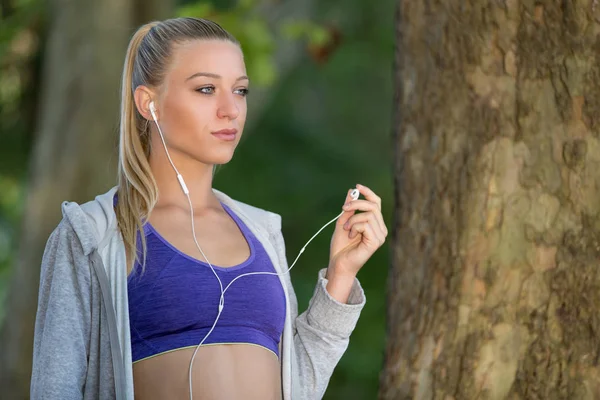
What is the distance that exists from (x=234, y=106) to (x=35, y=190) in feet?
12.8

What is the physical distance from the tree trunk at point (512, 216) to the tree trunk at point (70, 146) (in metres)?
3.44

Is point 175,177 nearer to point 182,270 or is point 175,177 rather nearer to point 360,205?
point 182,270

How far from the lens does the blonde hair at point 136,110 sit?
289 cm

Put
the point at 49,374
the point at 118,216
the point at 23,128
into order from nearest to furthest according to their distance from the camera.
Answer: the point at 49,374
the point at 118,216
the point at 23,128

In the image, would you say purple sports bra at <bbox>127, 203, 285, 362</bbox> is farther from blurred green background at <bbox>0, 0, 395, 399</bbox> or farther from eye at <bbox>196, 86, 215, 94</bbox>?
blurred green background at <bbox>0, 0, 395, 399</bbox>

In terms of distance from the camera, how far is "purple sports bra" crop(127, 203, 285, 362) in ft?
8.97

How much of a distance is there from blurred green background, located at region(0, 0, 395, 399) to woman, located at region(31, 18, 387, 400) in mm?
5709

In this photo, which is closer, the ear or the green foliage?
the ear

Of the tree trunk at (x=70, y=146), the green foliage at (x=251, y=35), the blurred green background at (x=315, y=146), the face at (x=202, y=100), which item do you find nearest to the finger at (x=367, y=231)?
the face at (x=202, y=100)

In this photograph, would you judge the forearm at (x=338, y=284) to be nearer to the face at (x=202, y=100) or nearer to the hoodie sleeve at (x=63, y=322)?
the face at (x=202, y=100)

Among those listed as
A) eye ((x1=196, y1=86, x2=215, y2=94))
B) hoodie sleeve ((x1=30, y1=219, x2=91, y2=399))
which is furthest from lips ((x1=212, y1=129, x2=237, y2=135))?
hoodie sleeve ((x1=30, y1=219, x2=91, y2=399))

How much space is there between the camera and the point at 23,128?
985cm

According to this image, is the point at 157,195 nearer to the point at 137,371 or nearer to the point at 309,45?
→ the point at 137,371

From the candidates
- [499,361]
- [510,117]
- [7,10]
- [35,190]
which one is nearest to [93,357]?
[499,361]
